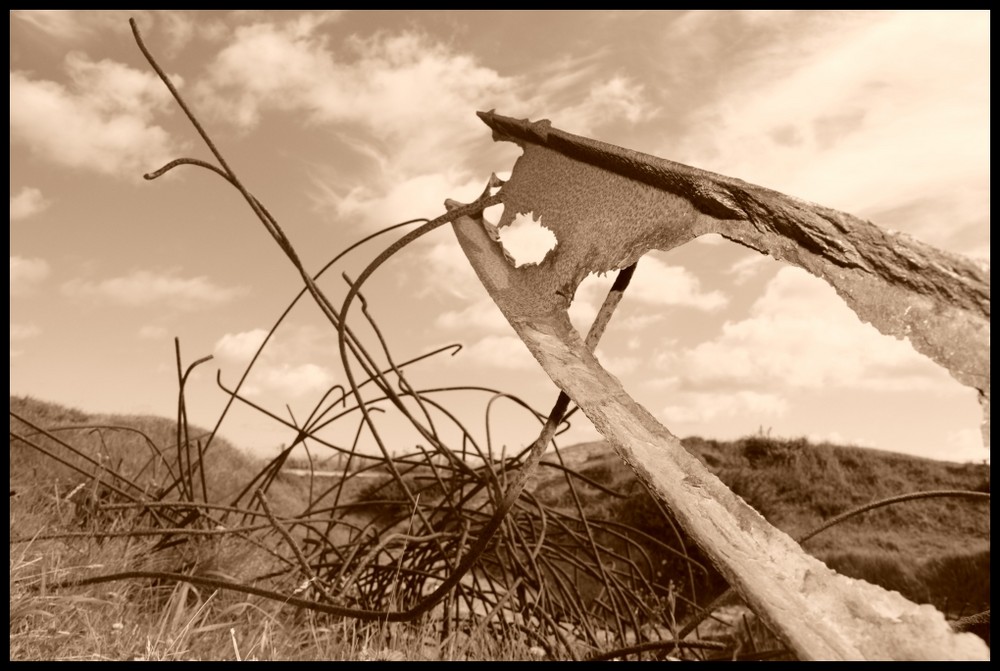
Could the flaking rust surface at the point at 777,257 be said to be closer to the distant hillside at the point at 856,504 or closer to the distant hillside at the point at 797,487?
the distant hillside at the point at 797,487

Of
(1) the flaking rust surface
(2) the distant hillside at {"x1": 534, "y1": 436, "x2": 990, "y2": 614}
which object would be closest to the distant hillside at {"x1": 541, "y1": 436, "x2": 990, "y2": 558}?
(2) the distant hillside at {"x1": 534, "y1": 436, "x2": 990, "y2": 614}

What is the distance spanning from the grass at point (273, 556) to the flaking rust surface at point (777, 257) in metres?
1.02

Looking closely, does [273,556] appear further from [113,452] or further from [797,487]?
[797,487]

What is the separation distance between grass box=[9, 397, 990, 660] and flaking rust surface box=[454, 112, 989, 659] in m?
1.02

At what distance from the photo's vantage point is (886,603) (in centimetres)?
100

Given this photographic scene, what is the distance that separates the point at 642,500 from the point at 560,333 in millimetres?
3570

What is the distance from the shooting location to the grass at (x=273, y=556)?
194cm

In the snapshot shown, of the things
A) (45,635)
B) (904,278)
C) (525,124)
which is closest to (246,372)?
(45,635)

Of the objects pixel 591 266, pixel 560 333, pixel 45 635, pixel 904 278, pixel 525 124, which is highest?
pixel 525 124

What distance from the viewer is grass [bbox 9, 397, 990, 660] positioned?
194cm

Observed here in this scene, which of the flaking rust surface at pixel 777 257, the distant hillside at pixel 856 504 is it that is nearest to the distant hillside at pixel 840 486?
the distant hillside at pixel 856 504

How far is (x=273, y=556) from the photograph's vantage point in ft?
9.95

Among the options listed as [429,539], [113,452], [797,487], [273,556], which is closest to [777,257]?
[429,539]
